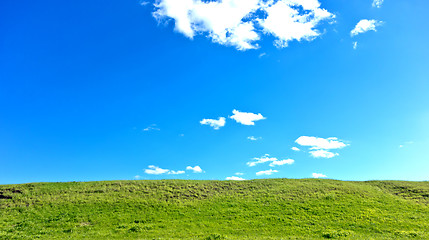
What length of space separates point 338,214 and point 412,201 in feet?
58.1

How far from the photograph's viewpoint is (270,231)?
32469 millimetres

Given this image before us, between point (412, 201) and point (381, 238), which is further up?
point (412, 201)

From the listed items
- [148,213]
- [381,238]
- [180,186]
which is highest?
[180,186]

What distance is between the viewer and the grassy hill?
3216cm

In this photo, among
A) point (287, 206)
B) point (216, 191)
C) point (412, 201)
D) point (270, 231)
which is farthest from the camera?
point (216, 191)

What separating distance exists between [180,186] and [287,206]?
2057cm

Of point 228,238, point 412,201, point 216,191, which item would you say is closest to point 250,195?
point 216,191

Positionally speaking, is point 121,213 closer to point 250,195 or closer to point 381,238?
point 250,195

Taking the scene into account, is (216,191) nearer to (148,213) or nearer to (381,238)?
(148,213)

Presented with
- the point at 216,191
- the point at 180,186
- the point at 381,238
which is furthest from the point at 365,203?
the point at 180,186

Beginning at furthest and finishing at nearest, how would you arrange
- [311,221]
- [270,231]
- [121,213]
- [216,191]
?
1. [216,191]
2. [121,213]
3. [311,221]
4. [270,231]

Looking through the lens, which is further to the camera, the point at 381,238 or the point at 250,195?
the point at 250,195

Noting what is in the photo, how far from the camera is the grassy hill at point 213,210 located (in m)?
32.2

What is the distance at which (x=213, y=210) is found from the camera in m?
39.8
